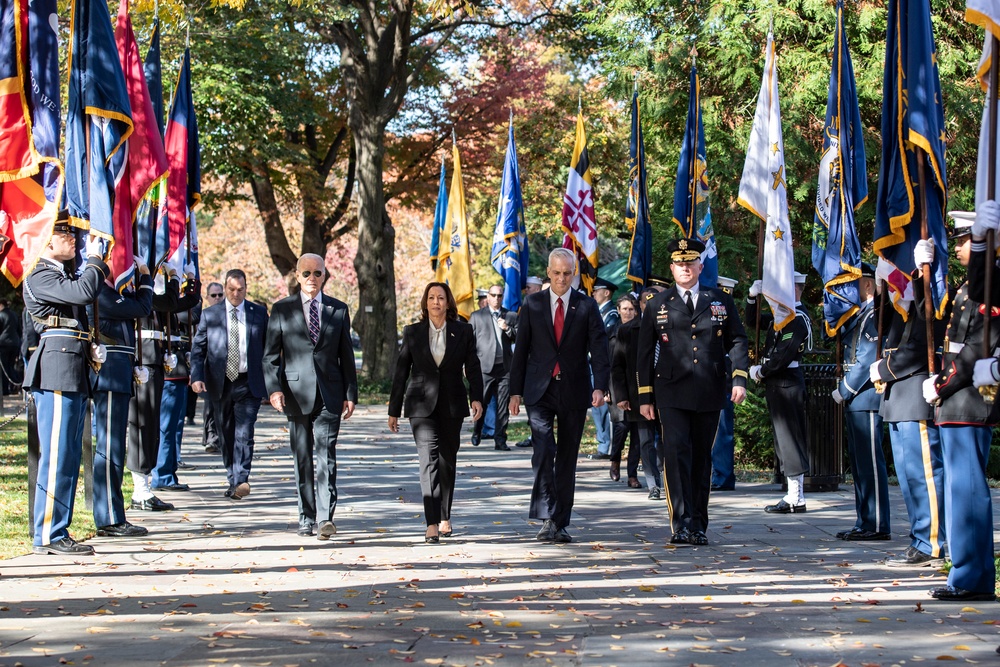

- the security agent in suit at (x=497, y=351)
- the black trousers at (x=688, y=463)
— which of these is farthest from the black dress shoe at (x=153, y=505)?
the security agent in suit at (x=497, y=351)

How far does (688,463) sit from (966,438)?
2728 millimetres

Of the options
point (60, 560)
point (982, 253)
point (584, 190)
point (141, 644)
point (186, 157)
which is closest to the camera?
point (141, 644)

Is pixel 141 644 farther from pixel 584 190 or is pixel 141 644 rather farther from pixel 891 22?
pixel 584 190

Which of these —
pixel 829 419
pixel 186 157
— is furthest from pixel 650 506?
pixel 186 157

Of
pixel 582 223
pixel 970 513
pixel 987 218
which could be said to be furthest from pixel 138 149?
pixel 582 223

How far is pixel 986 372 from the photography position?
22.1 feet

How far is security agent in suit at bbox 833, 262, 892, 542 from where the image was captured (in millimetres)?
9688

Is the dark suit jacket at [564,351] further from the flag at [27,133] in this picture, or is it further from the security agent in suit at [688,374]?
the flag at [27,133]

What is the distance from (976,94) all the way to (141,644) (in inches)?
639

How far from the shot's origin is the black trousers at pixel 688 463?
9.55m

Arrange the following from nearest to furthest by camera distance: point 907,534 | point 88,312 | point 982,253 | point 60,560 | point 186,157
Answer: point 982,253 < point 60,560 < point 88,312 < point 907,534 < point 186,157

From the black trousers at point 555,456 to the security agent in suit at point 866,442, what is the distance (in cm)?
214

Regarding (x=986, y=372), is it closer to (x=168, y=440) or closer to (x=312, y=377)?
(x=312, y=377)

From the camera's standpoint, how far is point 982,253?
693 centimetres
